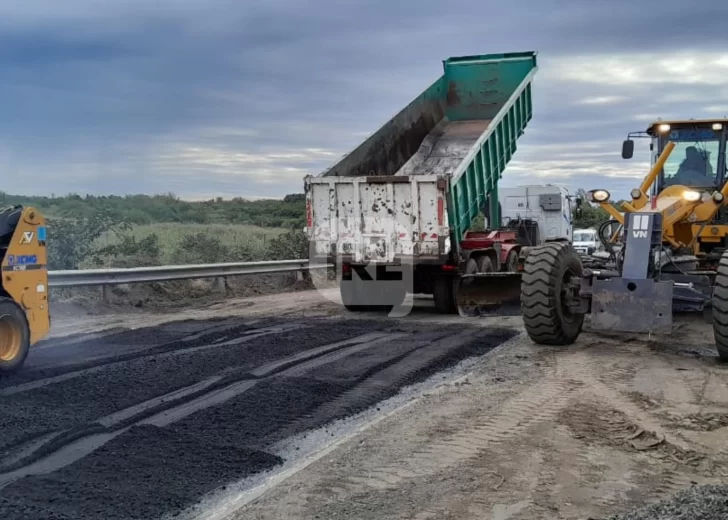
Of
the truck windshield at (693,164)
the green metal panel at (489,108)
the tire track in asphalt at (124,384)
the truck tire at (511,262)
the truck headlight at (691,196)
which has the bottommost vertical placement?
the tire track in asphalt at (124,384)

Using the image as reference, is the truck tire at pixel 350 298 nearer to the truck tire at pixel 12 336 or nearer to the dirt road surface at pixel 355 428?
the dirt road surface at pixel 355 428

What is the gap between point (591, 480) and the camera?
4805mm

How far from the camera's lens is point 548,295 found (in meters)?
9.18

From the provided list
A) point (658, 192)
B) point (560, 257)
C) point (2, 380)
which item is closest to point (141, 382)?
point (2, 380)

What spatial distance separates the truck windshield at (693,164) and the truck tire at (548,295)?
9.67 ft

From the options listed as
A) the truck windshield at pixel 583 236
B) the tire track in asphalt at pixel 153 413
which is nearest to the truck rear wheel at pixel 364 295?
the tire track in asphalt at pixel 153 413

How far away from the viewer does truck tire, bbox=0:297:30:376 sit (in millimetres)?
7582

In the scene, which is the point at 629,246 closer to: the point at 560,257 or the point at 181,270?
the point at 560,257

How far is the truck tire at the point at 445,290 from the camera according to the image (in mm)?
12883

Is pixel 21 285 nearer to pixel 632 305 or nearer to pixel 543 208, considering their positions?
pixel 632 305

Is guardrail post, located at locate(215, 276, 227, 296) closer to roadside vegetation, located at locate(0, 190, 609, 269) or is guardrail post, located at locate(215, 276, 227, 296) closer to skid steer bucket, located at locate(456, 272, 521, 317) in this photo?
roadside vegetation, located at locate(0, 190, 609, 269)

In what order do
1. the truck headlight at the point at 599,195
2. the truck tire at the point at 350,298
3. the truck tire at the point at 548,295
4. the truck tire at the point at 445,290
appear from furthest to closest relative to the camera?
the truck tire at the point at 350,298 < the truck tire at the point at 445,290 < the truck headlight at the point at 599,195 < the truck tire at the point at 548,295

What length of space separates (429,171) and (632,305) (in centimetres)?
663

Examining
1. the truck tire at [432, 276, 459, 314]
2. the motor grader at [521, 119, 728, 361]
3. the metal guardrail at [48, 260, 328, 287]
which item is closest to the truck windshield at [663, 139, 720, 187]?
the motor grader at [521, 119, 728, 361]
